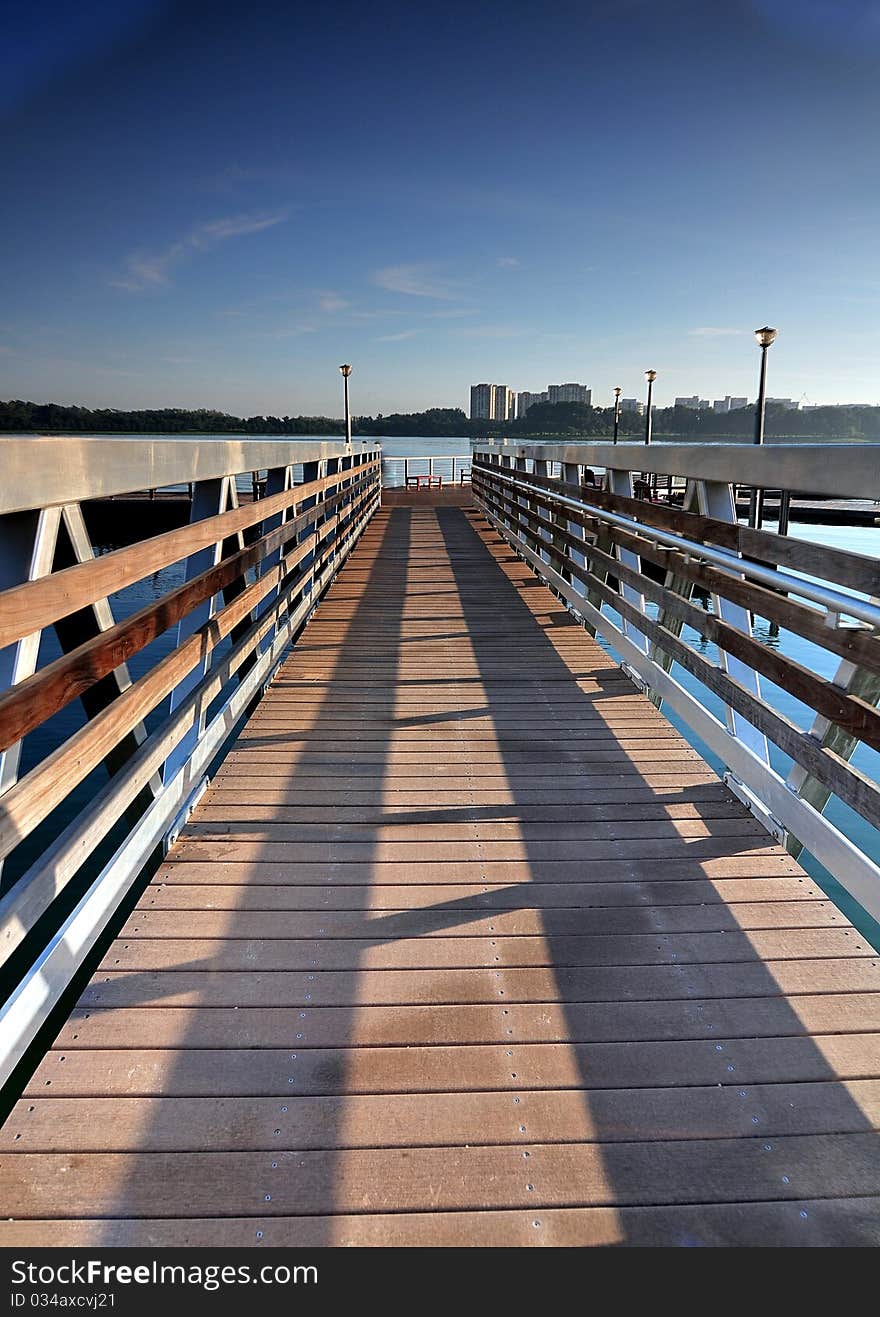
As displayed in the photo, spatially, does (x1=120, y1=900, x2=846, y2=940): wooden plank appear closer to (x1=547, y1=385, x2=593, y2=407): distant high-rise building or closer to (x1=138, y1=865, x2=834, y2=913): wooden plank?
(x1=138, y1=865, x2=834, y2=913): wooden plank

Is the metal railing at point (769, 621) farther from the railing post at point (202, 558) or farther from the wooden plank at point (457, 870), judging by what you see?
the railing post at point (202, 558)

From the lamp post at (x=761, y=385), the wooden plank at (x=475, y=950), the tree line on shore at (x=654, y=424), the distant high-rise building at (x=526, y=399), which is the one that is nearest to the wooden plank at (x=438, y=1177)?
the wooden plank at (x=475, y=950)

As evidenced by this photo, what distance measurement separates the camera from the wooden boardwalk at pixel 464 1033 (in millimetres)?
1294

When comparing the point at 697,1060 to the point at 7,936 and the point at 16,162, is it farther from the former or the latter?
the point at 16,162

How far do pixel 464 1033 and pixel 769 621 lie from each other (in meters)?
1.95

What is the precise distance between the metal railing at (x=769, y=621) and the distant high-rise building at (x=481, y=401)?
61.4 meters

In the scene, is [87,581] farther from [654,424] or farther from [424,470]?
[654,424]

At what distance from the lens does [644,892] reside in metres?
2.25

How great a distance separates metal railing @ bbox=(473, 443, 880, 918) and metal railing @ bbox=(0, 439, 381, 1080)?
1645 mm

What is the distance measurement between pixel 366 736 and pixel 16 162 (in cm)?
2677

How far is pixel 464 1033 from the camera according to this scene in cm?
169

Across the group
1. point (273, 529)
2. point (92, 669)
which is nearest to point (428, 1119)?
point (92, 669)

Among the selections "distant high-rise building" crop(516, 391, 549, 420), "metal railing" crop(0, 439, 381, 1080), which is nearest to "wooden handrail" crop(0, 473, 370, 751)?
"metal railing" crop(0, 439, 381, 1080)

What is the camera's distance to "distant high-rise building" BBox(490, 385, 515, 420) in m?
62.3
